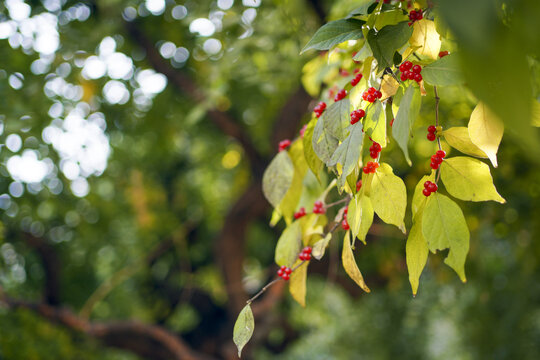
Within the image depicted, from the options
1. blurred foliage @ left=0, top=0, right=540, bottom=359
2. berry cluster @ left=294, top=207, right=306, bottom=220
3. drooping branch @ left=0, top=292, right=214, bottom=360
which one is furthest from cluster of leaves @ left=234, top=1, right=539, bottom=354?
drooping branch @ left=0, top=292, right=214, bottom=360

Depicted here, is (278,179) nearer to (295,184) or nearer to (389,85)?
(295,184)

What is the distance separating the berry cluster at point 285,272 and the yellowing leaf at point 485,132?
0.27 metres

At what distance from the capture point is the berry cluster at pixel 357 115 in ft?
1.60

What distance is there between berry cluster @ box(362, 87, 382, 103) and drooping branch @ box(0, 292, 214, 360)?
2.52 m

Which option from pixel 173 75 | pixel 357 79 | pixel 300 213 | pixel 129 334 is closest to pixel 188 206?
pixel 129 334

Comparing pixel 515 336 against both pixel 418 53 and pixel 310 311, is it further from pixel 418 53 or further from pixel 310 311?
pixel 418 53

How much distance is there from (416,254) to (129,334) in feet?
9.03

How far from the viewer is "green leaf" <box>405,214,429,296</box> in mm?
469

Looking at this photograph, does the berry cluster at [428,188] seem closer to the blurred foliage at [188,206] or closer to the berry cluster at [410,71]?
the berry cluster at [410,71]

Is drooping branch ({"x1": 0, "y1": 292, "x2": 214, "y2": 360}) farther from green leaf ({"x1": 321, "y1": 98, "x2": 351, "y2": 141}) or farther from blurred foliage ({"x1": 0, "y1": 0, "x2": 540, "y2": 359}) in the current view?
green leaf ({"x1": 321, "y1": 98, "x2": 351, "y2": 141})

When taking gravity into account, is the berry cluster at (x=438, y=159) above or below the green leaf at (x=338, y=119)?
below

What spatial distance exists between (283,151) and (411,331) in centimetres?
408

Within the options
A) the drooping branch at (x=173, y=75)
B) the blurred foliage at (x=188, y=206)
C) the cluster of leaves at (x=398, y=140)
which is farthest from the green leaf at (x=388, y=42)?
the drooping branch at (x=173, y=75)

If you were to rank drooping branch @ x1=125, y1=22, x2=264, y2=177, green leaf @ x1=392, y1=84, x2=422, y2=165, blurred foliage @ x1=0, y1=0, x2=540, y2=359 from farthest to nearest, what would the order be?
drooping branch @ x1=125, y1=22, x2=264, y2=177
blurred foliage @ x1=0, y1=0, x2=540, y2=359
green leaf @ x1=392, y1=84, x2=422, y2=165
